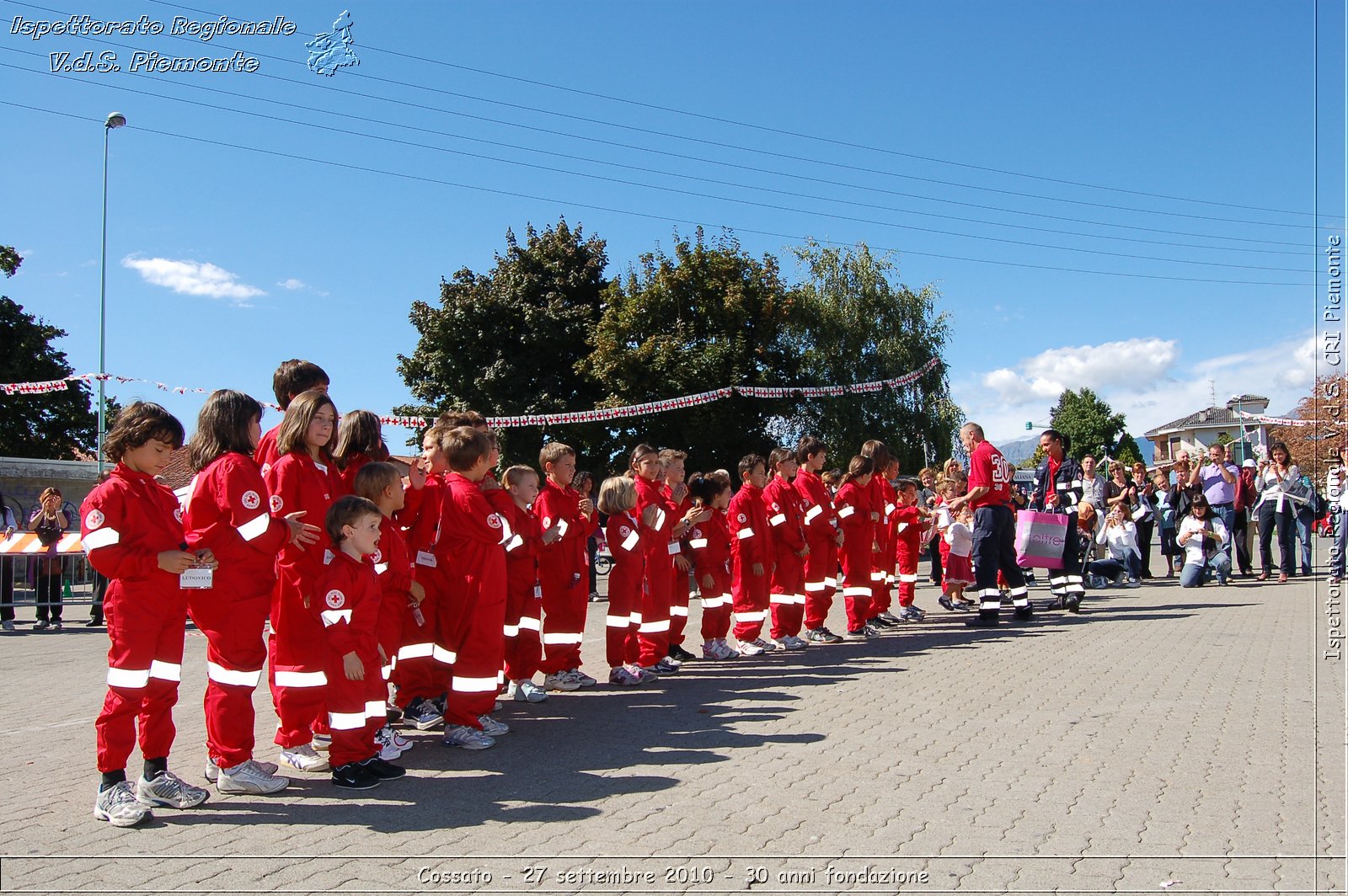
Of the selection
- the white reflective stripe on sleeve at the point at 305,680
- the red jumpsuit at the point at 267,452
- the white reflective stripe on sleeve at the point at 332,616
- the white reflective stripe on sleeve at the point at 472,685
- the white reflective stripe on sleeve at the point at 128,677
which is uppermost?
the red jumpsuit at the point at 267,452

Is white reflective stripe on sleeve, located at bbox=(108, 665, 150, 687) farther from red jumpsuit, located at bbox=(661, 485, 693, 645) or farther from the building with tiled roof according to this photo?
the building with tiled roof

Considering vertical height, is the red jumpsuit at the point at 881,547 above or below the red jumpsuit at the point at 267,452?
below

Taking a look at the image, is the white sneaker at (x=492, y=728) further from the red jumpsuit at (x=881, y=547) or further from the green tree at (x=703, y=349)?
the green tree at (x=703, y=349)

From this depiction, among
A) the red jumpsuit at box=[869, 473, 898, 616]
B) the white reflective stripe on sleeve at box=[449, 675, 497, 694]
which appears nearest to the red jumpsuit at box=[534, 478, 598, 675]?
the white reflective stripe on sleeve at box=[449, 675, 497, 694]

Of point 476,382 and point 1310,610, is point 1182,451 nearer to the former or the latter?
point 1310,610

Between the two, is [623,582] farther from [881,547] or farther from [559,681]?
[881,547]

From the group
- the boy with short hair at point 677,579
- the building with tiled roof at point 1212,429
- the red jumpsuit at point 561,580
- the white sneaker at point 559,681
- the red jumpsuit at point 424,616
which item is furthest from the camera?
the building with tiled roof at point 1212,429

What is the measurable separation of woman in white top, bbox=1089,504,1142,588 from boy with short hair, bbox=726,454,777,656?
8.79 meters

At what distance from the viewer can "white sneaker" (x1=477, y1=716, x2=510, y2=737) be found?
6020 mm

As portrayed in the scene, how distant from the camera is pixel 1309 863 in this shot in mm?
3662

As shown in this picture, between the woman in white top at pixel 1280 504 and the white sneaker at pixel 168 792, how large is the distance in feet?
52.3

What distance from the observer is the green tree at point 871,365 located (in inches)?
1206

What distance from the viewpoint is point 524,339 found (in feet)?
109

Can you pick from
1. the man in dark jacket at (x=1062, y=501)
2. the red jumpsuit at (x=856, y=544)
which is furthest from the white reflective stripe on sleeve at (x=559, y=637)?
the man in dark jacket at (x=1062, y=501)
